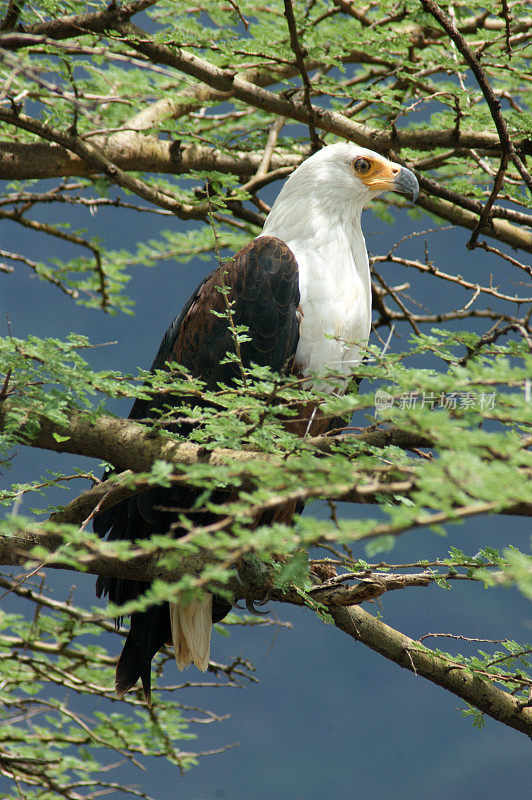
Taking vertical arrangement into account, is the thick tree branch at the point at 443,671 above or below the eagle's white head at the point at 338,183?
Result: below

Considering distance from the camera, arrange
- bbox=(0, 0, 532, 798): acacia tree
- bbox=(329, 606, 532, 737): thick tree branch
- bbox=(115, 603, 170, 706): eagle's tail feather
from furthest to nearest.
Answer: bbox=(115, 603, 170, 706): eagle's tail feather < bbox=(329, 606, 532, 737): thick tree branch < bbox=(0, 0, 532, 798): acacia tree

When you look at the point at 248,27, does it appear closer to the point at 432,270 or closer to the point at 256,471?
the point at 432,270

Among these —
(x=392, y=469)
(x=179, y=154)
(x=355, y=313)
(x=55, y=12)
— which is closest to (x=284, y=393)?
(x=392, y=469)

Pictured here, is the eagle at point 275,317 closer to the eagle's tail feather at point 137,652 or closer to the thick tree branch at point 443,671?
the eagle's tail feather at point 137,652

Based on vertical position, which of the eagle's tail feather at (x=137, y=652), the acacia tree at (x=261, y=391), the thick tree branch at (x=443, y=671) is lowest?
the eagle's tail feather at (x=137, y=652)

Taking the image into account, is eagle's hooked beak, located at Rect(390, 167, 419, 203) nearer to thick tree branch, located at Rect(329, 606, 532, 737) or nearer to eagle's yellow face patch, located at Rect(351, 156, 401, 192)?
eagle's yellow face patch, located at Rect(351, 156, 401, 192)

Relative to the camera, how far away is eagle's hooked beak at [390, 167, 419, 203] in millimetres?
2977

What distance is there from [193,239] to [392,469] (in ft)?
11.6

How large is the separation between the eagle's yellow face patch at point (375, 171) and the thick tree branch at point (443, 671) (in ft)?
5.52

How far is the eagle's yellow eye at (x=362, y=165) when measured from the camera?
301 cm

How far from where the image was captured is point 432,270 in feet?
10.5

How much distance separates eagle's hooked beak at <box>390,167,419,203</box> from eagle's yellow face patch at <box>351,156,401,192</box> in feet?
0.05

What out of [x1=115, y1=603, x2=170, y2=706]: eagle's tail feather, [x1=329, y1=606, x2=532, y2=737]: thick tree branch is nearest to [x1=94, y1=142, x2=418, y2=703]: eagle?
[x1=115, y1=603, x2=170, y2=706]: eagle's tail feather

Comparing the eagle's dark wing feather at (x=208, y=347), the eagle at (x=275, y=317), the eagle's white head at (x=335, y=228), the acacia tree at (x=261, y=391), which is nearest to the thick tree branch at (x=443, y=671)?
the acacia tree at (x=261, y=391)
